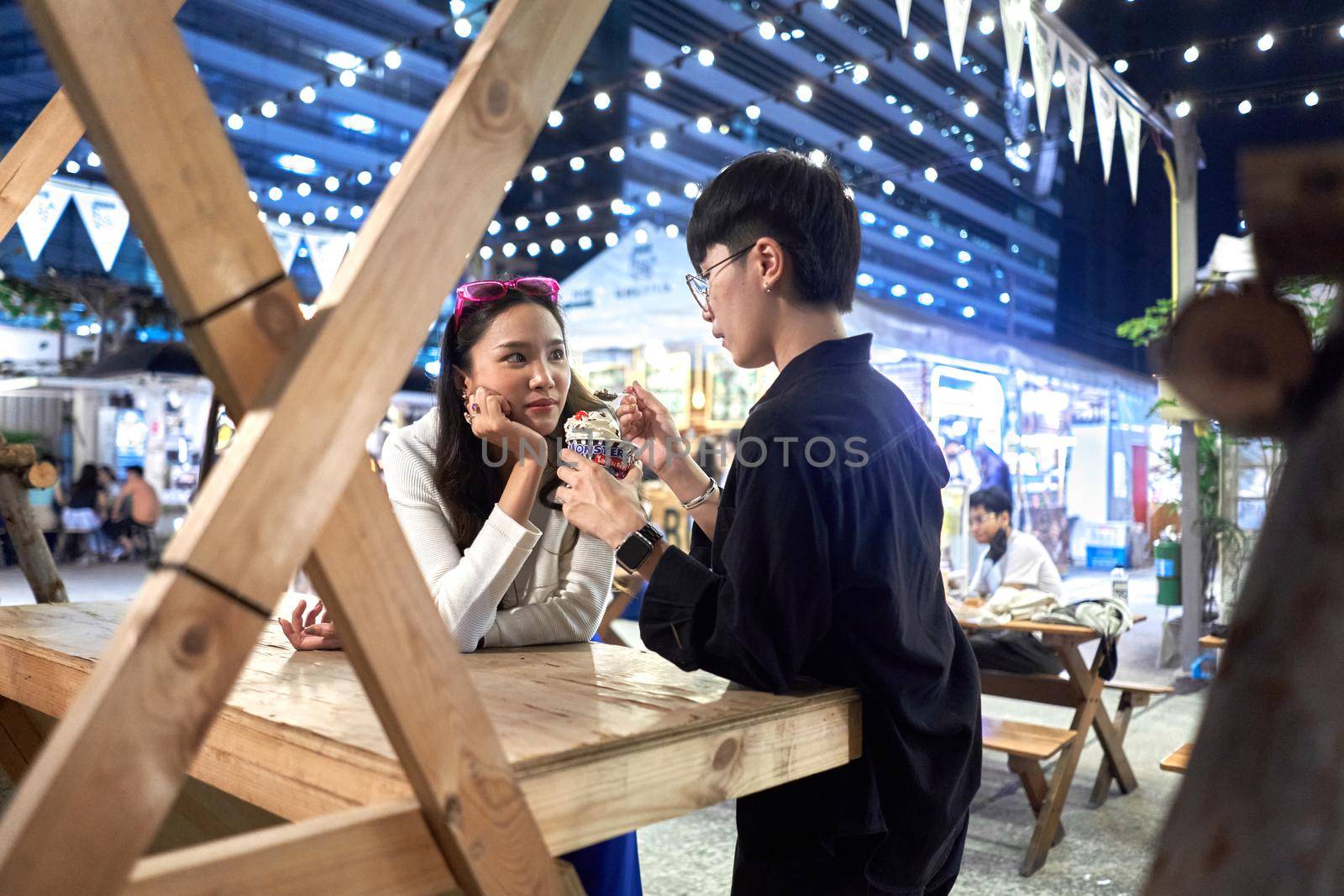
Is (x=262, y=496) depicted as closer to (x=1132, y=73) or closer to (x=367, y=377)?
(x=367, y=377)

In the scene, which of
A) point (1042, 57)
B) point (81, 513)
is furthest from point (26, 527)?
point (81, 513)

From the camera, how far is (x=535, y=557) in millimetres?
1844

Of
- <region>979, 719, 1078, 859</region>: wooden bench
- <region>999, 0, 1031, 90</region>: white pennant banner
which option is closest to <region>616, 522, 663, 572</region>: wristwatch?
<region>979, 719, 1078, 859</region>: wooden bench

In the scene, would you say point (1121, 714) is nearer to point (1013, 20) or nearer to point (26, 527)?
point (1013, 20)

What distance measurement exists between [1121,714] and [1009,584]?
0.98 meters

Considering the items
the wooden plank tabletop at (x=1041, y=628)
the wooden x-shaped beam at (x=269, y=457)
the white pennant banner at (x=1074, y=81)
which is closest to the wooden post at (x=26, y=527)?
the wooden x-shaped beam at (x=269, y=457)

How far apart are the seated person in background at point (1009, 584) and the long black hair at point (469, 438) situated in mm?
2638

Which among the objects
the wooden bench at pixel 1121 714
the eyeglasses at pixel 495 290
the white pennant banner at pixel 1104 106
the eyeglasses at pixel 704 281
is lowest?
the wooden bench at pixel 1121 714

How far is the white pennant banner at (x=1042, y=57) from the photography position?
15.9 ft

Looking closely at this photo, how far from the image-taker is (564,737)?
1013 mm

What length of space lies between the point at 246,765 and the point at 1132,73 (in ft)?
27.1

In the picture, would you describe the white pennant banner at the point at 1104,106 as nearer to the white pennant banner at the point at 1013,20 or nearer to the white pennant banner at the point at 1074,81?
the white pennant banner at the point at 1074,81

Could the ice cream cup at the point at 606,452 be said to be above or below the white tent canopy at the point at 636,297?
below

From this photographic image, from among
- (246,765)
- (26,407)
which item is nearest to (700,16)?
(26,407)
